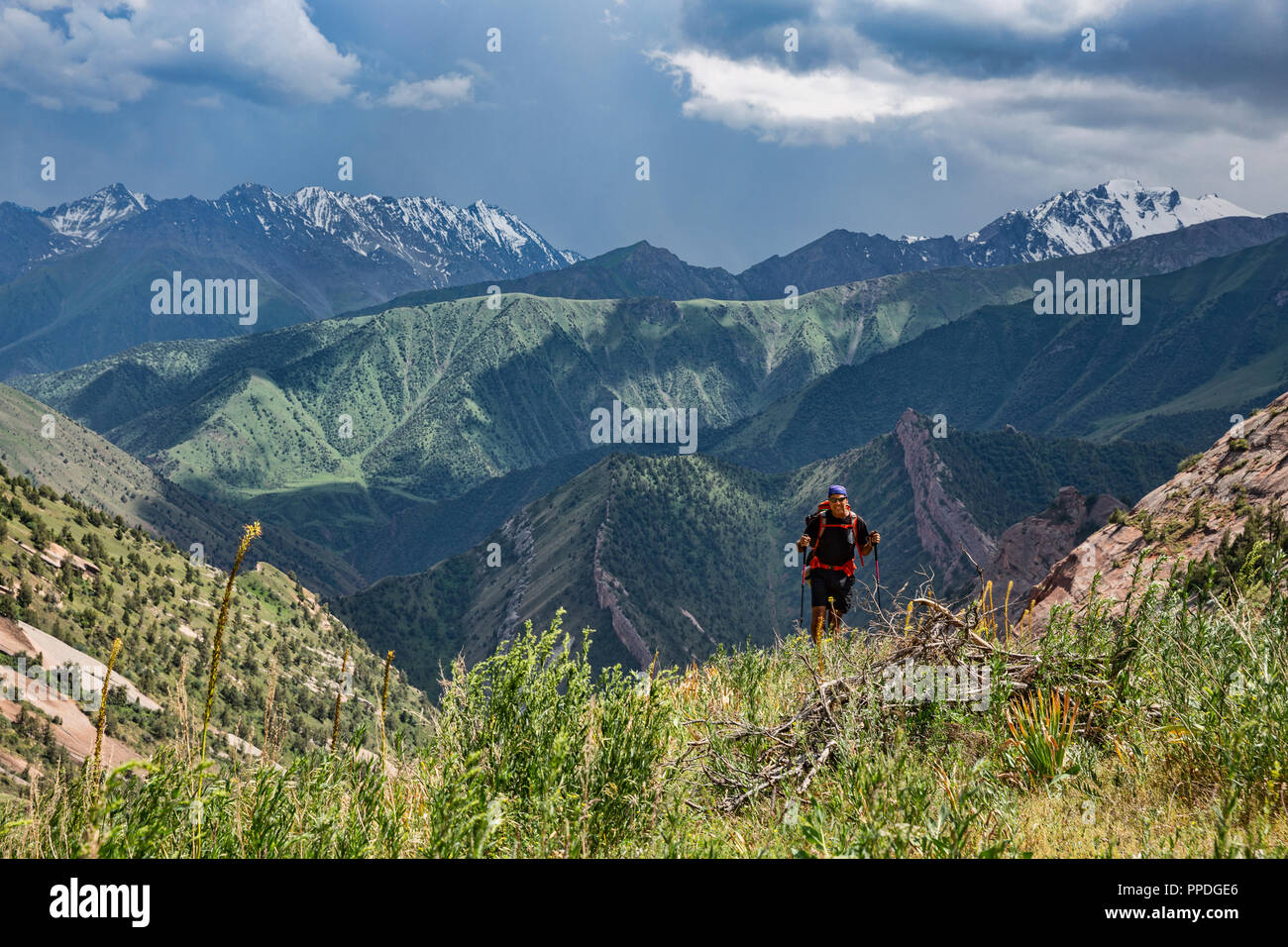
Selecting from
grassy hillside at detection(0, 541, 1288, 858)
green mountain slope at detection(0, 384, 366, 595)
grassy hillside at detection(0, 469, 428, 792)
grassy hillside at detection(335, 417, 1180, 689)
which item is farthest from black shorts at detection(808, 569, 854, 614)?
green mountain slope at detection(0, 384, 366, 595)

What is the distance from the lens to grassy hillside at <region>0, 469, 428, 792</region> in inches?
1578

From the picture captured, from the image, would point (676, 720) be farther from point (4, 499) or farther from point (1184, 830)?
point (4, 499)

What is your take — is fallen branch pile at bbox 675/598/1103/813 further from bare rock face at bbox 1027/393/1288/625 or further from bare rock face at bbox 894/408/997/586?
bare rock face at bbox 894/408/997/586

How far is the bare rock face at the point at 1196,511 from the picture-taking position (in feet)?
47.1

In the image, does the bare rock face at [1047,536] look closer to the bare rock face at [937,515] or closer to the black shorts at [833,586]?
the bare rock face at [937,515]

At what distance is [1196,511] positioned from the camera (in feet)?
51.7

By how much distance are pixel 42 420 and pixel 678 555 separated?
13833 centimetres

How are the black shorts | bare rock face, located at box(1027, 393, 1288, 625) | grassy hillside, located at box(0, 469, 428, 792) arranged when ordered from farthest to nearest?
grassy hillside, located at box(0, 469, 428, 792)
bare rock face, located at box(1027, 393, 1288, 625)
the black shorts

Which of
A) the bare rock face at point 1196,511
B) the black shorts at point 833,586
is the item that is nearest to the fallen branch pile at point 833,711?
the black shorts at point 833,586

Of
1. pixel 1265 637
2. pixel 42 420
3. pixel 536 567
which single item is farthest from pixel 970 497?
pixel 42 420

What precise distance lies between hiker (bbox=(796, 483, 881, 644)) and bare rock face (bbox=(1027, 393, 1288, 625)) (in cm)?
361

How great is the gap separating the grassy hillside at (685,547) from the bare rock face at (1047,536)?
18.3m

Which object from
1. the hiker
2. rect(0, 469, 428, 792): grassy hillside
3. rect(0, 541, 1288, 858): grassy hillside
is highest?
the hiker
